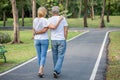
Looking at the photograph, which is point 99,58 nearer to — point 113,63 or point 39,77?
point 113,63

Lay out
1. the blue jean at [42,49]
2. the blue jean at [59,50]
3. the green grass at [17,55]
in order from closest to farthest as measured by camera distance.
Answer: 1. the blue jean at [59,50]
2. the blue jean at [42,49]
3. the green grass at [17,55]

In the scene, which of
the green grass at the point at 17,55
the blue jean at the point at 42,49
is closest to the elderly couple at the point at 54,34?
the blue jean at the point at 42,49

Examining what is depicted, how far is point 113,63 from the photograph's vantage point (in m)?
16.5

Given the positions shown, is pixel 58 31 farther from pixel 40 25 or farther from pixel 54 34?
pixel 40 25

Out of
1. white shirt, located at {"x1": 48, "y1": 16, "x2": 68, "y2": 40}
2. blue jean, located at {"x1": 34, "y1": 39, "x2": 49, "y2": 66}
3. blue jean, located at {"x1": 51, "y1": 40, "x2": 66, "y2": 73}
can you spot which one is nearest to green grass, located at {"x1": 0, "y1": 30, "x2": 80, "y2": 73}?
blue jean, located at {"x1": 34, "y1": 39, "x2": 49, "y2": 66}

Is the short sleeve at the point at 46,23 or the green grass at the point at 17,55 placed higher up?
the short sleeve at the point at 46,23

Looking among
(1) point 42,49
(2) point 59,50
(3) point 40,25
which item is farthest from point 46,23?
(2) point 59,50

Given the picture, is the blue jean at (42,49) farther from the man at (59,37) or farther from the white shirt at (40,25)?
the man at (59,37)

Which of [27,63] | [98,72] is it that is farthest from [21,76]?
[27,63]

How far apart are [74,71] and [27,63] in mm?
3054

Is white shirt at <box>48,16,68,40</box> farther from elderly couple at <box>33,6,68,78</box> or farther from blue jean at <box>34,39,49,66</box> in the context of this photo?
blue jean at <box>34,39,49,66</box>

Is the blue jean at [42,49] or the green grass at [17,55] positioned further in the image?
the green grass at [17,55]

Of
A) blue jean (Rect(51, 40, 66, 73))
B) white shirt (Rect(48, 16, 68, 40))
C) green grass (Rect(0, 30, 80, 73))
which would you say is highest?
white shirt (Rect(48, 16, 68, 40))

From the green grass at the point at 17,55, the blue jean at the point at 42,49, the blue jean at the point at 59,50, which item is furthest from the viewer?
the green grass at the point at 17,55
